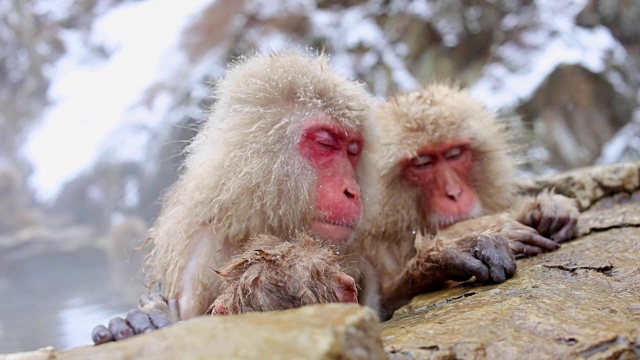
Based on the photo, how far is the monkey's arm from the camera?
2.24m

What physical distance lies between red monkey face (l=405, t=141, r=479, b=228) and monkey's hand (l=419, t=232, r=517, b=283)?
71cm

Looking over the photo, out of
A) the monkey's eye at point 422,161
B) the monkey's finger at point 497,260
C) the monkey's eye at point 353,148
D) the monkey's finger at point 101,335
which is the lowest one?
the monkey's finger at point 497,260

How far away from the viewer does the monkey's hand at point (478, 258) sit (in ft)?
7.31

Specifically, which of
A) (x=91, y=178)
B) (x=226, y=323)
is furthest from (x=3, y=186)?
(x=226, y=323)

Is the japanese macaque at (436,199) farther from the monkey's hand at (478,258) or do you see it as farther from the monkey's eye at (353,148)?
the monkey's eye at (353,148)

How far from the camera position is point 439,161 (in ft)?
10.9

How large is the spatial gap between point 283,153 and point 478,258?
87cm

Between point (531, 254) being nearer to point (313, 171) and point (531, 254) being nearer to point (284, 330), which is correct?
point (313, 171)

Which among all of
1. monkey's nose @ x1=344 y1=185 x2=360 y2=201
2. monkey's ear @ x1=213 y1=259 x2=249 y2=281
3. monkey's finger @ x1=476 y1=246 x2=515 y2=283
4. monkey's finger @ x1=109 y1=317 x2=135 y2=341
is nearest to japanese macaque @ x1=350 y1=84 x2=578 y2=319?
monkey's finger @ x1=476 y1=246 x2=515 y2=283

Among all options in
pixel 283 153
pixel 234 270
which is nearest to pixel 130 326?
pixel 234 270

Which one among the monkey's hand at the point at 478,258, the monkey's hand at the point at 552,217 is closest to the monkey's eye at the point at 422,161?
the monkey's hand at the point at 552,217

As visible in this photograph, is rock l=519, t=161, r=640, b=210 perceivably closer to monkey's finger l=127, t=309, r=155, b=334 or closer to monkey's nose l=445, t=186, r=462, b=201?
monkey's nose l=445, t=186, r=462, b=201

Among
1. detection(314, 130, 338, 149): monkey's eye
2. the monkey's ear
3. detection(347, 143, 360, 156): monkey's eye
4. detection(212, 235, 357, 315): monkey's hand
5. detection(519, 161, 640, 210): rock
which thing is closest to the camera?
detection(212, 235, 357, 315): monkey's hand

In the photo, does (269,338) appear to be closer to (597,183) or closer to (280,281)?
(280,281)
